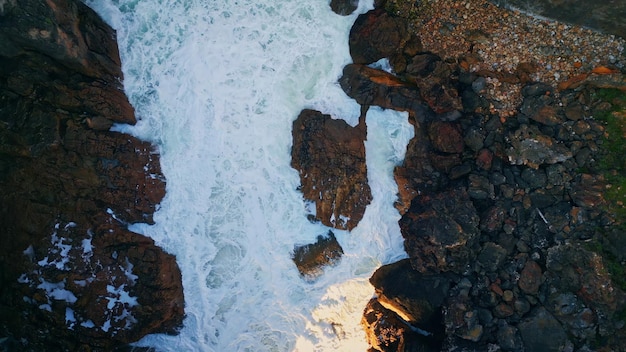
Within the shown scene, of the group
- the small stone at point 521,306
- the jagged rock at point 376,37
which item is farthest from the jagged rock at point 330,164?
the small stone at point 521,306

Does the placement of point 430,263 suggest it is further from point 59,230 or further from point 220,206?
point 59,230

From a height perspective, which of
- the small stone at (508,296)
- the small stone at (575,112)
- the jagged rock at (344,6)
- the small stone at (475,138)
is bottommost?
the small stone at (508,296)

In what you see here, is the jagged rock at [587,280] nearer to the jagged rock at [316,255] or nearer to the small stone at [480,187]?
the small stone at [480,187]

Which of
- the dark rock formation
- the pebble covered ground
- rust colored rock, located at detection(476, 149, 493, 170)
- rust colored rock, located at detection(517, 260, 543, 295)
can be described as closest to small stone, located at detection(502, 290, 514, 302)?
rust colored rock, located at detection(517, 260, 543, 295)

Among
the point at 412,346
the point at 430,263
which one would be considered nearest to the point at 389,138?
the point at 430,263

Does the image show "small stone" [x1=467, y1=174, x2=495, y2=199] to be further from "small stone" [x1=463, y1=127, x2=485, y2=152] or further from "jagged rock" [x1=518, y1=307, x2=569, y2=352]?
"jagged rock" [x1=518, y1=307, x2=569, y2=352]

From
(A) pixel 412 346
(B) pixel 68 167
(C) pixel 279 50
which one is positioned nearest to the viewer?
(B) pixel 68 167

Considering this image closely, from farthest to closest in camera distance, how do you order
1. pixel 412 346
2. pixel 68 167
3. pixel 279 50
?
1. pixel 279 50
2. pixel 412 346
3. pixel 68 167
